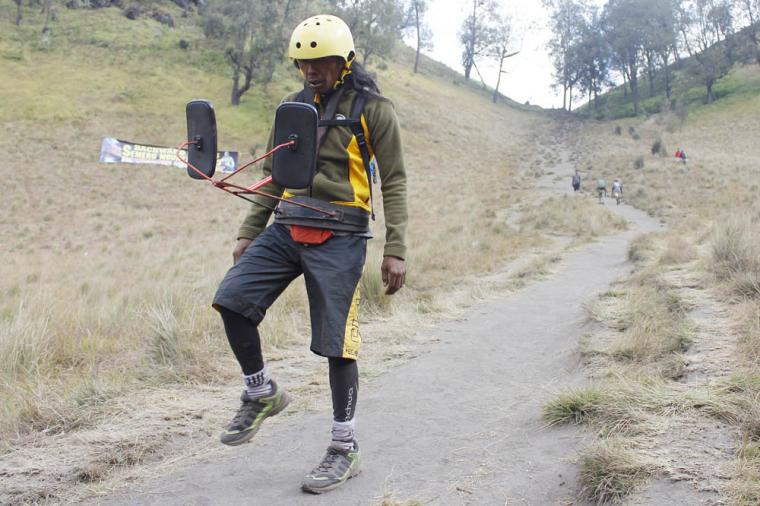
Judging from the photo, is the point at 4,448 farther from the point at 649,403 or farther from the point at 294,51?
the point at 649,403

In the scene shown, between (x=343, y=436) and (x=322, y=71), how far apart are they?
1696 mm

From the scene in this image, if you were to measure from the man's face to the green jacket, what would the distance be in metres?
0.09

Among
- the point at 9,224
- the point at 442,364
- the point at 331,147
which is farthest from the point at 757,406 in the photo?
the point at 9,224

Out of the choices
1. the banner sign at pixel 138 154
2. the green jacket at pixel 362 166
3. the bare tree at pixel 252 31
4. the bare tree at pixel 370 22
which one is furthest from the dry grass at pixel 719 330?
the bare tree at pixel 370 22

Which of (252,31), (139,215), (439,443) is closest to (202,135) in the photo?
(439,443)

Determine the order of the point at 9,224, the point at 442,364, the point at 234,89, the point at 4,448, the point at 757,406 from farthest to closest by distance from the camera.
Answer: the point at 234,89 < the point at 9,224 < the point at 442,364 < the point at 4,448 < the point at 757,406

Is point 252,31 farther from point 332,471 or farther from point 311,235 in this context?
point 332,471

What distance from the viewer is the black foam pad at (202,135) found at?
9.36 ft

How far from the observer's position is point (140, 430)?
3.43 m

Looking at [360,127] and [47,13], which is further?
[47,13]

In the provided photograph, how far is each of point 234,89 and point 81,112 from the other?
9.22m

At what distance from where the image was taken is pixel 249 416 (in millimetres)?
3049

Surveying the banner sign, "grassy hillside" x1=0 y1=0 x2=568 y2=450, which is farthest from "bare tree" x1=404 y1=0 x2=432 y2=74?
the banner sign

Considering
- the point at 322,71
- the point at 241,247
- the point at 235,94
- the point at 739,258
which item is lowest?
the point at 739,258
